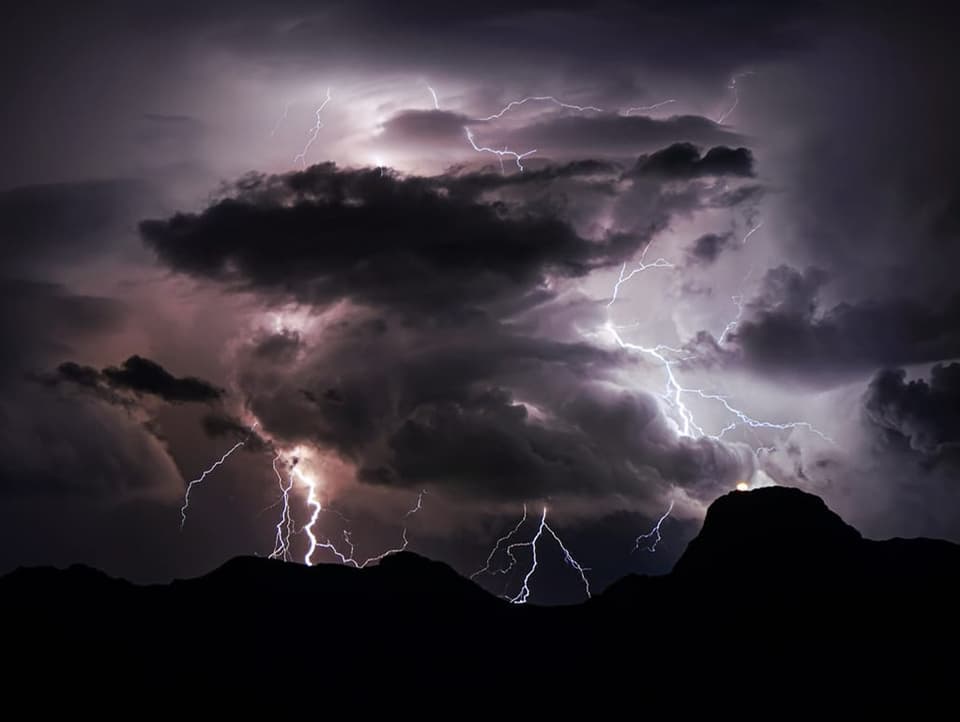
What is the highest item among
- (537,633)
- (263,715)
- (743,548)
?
(743,548)

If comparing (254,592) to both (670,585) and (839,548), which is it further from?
(839,548)

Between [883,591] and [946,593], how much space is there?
14.9 ft

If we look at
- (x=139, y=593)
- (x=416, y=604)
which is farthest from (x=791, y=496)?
(x=139, y=593)

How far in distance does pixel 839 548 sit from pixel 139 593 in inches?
2232

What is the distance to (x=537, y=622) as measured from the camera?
349 feet

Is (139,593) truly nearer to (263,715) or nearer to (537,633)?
(263,715)

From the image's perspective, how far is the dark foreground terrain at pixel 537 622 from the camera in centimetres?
9181

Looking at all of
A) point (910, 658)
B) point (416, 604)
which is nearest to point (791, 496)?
point (910, 658)

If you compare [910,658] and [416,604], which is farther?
[416,604]

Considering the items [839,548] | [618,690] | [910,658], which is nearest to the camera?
[910,658]

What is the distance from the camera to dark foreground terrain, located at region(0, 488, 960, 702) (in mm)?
91812

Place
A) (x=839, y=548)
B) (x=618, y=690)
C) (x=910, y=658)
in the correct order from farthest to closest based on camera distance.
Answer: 1. (x=839, y=548)
2. (x=618, y=690)
3. (x=910, y=658)

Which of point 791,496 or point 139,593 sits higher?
point 791,496

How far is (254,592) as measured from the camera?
4035 inches
